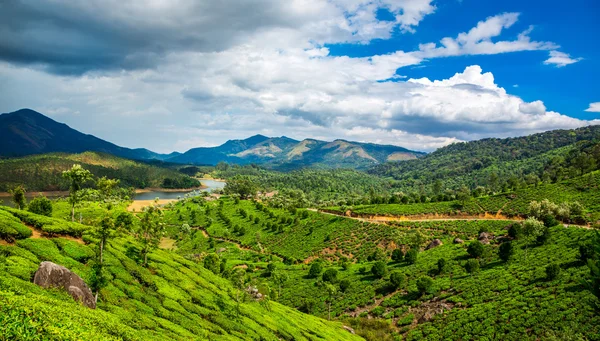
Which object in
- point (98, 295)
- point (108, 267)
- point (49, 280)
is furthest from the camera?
point (108, 267)

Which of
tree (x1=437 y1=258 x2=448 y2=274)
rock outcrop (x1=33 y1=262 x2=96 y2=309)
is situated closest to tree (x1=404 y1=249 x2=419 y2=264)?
tree (x1=437 y1=258 x2=448 y2=274)

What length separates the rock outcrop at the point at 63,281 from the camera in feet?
69.2

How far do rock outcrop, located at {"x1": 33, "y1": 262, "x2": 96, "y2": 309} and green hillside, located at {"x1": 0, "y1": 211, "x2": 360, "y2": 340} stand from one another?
78cm

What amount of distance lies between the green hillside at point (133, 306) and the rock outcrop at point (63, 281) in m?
0.78

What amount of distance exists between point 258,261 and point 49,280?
72477 mm

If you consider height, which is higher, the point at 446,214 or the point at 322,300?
the point at 446,214

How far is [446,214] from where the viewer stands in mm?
106125

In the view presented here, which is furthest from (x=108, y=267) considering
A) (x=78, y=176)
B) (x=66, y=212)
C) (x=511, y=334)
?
(x=66, y=212)

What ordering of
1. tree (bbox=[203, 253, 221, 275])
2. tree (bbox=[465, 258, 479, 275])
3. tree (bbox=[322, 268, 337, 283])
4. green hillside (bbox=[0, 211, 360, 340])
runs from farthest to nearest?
tree (bbox=[322, 268, 337, 283])
tree (bbox=[203, 253, 221, 275])
tree (bbox=[465, 258, 479, 275])
green hillside (bbox=[0, 211, 360, 340])

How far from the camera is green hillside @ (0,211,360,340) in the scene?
47.1 ft

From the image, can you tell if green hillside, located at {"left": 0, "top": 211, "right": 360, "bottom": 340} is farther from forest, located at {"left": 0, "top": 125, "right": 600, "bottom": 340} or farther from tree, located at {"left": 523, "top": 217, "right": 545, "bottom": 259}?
tree, located at {"left": 523, "top": 217, "right": 545, "bottom": 259}

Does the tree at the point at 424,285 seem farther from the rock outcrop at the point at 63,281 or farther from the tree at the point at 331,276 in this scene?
the rock outcrop at the point at 63,281

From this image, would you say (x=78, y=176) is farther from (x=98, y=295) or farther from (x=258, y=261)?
(x=258, y=261)

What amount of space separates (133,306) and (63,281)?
5.70 m
